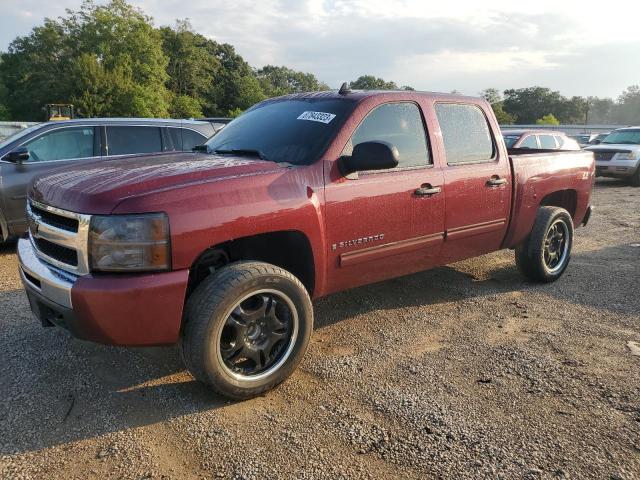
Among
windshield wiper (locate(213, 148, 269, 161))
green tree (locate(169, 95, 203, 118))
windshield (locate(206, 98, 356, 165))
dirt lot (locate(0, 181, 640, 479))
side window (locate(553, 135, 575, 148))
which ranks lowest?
dirt lot (locate(0, 181, 640, 479))

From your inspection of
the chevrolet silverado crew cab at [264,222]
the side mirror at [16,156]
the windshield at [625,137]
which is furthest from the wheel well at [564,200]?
the windshield at [625,137]

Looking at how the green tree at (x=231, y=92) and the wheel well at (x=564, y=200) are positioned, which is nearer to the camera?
the wheel well at (x=564, y=200)

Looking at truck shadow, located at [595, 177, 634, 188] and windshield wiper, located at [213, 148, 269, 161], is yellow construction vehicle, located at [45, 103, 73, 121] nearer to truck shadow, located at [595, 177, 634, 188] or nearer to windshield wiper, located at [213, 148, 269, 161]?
truck shadow, located at [595, 177, 634, 188]

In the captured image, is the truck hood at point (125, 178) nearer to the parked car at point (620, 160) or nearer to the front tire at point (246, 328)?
the front tire at point (246, 328)

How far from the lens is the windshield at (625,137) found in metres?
16.4

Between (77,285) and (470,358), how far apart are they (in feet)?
8.38

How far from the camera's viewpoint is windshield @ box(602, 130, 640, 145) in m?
16.4

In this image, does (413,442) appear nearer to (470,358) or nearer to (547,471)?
(547,471)

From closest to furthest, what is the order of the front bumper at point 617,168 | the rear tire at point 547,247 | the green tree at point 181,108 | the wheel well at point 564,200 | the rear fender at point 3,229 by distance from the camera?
the rear tire at point 547,247
the wheel well at point 564,200
the rear fender at point 3,229
the front bumper at point 617,168
the green tree at point 181,108

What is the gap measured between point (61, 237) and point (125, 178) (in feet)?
1.54

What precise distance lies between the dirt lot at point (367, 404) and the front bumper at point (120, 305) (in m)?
0.50

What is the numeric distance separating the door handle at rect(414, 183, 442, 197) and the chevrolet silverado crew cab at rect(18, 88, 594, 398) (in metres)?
0.01

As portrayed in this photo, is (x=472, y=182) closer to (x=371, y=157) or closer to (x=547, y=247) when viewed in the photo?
(x=371, y=157)

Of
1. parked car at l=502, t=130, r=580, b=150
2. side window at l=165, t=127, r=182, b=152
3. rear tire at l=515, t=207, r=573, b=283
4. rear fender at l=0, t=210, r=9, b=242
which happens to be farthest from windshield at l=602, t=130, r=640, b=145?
rear fender at l=0, t=210, r=9, b=242
